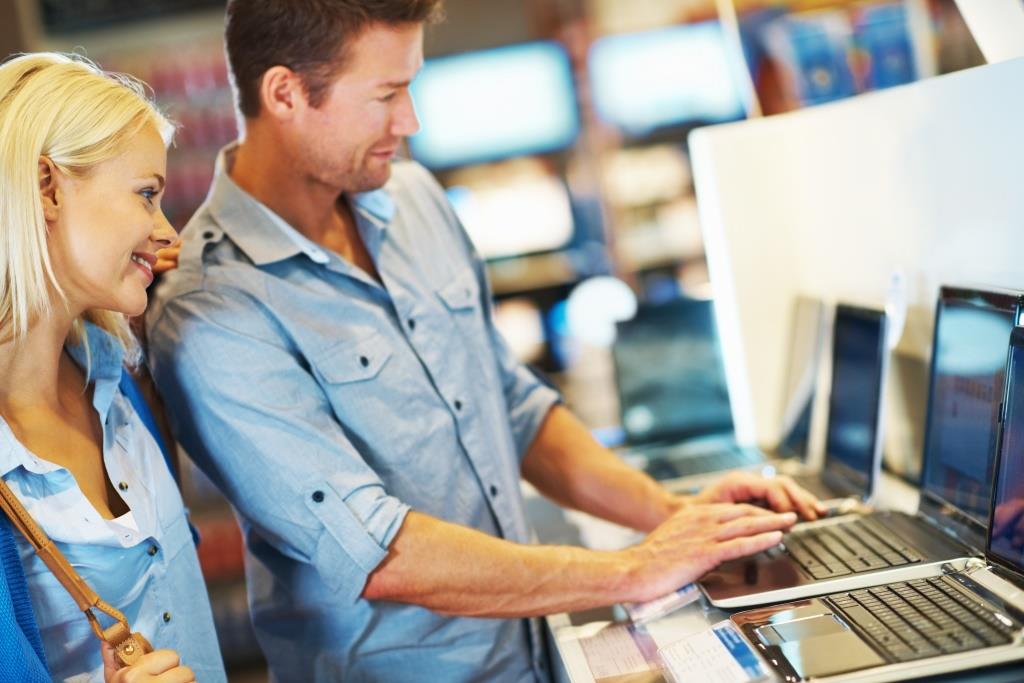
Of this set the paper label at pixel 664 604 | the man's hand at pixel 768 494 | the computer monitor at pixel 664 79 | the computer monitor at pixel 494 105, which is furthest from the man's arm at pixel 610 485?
the computer monitor at pixel 664 79

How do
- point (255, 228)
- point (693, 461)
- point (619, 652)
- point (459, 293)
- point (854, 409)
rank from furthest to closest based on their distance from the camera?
1. point (693, 461)
2. point (854, 409)
3. point (459, 293)
4. point (255, 228)
5. point (619, 652)

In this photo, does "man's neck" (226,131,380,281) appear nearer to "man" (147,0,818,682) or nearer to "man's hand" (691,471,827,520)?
"man" (147,0,818,682)

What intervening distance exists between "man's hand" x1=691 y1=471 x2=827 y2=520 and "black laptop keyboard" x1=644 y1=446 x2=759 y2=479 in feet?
1.78

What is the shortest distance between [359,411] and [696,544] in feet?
1.72

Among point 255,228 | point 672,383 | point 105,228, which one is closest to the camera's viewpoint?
point 105,228

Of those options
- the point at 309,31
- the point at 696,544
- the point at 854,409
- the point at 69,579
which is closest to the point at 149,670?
the point at 69,579

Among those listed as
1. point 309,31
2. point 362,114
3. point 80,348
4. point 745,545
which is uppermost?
point 309,31

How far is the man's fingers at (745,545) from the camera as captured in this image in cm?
153

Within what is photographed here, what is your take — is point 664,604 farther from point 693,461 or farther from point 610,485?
point 693,461

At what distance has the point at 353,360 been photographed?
5.36 ft

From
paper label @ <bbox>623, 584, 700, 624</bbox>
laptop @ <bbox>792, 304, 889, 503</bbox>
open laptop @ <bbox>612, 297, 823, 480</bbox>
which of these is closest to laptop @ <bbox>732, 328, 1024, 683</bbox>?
paper label @ <bbox>623, 584, 700, 624</bbox>

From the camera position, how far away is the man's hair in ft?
5.46

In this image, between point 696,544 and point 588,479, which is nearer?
point 696,544

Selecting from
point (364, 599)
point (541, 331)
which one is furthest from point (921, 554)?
point (541, 331)
